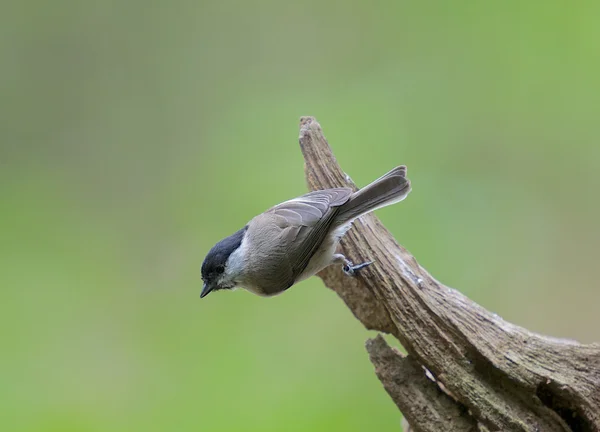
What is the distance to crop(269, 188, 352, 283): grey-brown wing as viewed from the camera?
6.97 ft

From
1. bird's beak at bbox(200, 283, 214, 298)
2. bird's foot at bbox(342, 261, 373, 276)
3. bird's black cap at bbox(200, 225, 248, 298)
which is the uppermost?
bird's black cap at bbox(200, 225, 248, 298)

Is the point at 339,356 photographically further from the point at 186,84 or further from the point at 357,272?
the point at 186,84

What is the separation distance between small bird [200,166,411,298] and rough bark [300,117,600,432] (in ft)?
0.47

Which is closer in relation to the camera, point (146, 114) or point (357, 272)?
point (357, 272)

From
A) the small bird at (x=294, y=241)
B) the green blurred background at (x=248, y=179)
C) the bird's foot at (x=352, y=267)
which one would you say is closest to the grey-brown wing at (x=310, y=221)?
the small bird at (x=294, y=241)

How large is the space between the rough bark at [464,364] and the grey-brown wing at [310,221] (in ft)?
0.55

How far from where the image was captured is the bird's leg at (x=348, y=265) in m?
2.12

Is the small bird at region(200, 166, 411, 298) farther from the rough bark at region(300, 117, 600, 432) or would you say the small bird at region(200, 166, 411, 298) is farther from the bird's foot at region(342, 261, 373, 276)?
the rough bark at region(300, 117, 600, 432)

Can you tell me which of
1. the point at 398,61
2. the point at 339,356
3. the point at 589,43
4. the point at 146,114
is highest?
the point at 146,114

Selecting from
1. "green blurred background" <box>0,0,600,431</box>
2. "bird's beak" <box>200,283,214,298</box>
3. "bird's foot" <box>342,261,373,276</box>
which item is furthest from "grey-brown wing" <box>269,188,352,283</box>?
"green blurred background" <box>0,0,600,431</box>

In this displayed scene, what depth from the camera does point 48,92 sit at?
457cm

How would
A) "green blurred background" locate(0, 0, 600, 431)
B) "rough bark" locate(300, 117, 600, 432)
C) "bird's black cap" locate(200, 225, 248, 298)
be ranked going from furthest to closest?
"green blurred background" locate(0, 0, 600, 431), "bird's black cap" locate(200, 225, 248, 298), "rough bark" locate(300, 117, 600, 432)

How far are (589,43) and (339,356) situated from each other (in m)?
2.75

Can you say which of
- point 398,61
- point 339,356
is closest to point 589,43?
point 398,61
